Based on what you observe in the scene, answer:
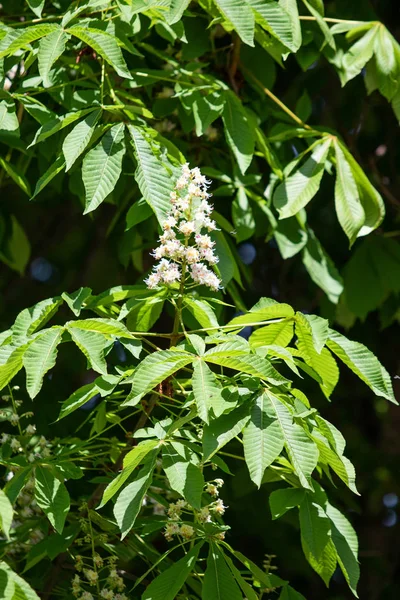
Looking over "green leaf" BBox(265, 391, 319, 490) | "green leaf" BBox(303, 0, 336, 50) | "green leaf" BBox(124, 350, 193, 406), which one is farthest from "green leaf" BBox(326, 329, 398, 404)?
"green leaf" BBox(303, 0, 336, 50)

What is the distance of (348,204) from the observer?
6.22ft

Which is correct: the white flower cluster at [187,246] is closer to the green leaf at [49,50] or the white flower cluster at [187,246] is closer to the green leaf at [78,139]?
the green leaf at [78,139]

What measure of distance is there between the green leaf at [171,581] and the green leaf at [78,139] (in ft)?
2.08

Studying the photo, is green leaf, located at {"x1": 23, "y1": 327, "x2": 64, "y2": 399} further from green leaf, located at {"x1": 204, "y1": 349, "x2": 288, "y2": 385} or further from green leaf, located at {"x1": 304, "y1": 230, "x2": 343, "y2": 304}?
green leaf, located at {"x1": 304, "y1": 230, "x2": 343, "y2": 304}

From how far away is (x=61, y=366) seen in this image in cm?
267

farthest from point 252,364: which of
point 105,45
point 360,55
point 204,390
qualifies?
point 360,55

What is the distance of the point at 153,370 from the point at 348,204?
843mm

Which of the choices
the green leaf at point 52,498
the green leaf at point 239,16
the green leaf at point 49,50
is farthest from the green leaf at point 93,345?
the green leaf at point 239,16

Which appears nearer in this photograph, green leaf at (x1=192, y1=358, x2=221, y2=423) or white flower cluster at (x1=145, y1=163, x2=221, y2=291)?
green leaf at (x1=192, y1=358, x2=221, y2=423)

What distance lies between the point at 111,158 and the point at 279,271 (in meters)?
1.54

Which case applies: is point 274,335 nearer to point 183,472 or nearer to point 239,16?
point 183,472

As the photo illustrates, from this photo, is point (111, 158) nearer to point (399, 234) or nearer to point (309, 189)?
point (309, 189)

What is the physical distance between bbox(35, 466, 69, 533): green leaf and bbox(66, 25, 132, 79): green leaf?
2.13 ft

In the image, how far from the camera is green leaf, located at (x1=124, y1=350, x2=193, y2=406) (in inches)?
46.5
